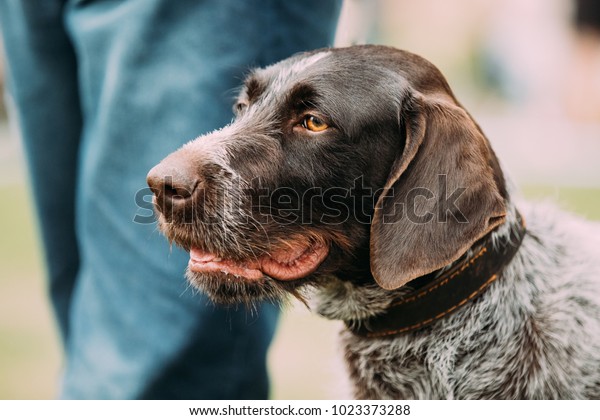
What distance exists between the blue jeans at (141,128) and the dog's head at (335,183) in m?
0.29

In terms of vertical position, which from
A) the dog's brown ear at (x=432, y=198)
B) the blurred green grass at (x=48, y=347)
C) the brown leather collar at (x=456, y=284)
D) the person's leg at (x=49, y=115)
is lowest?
the blurred green grass at (x=48, y=347)

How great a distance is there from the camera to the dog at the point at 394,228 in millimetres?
2178

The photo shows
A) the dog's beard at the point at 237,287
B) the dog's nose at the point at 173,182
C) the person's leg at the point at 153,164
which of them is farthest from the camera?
the person's leg at the point at 153,164

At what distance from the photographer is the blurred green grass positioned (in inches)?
119

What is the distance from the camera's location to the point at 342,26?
9.31ft

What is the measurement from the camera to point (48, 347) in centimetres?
431

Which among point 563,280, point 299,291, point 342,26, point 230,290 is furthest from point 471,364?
point 342,26

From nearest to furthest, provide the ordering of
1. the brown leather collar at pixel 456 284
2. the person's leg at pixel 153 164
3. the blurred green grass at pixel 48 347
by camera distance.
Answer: the brown leather collar at pixel 456 284, the person's leg at pixel 153 164, the blurred green grass at pixel 48 347

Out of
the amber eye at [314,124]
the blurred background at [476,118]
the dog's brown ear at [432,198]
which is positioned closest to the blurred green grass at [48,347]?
the blurred background at [476,118]

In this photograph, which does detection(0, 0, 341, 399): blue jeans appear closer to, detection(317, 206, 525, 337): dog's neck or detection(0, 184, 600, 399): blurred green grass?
detection(0, 184, 600, 399): blurred green grass

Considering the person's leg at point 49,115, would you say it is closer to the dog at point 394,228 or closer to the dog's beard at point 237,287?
the dog at point 394,228

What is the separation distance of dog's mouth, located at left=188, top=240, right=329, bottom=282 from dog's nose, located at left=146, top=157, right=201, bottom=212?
0.82 ft
